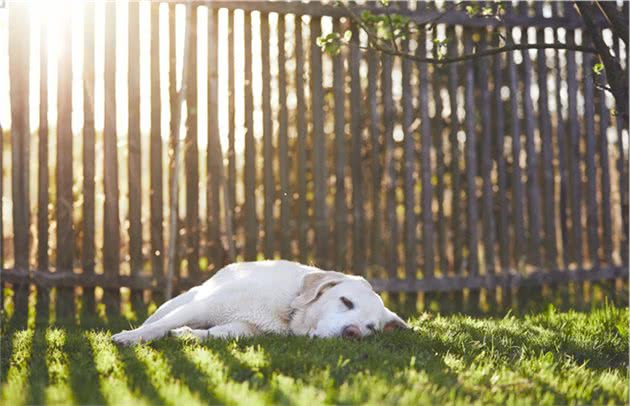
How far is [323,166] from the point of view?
6.98 metres

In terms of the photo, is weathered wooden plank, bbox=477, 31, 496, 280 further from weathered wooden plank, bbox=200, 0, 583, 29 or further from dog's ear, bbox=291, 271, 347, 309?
dog's ear, bbox=291, 271, 347, 309

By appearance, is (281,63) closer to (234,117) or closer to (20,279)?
(234,117)

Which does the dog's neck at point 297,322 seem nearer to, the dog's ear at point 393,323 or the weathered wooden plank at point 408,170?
the dog's ear at point 393,323

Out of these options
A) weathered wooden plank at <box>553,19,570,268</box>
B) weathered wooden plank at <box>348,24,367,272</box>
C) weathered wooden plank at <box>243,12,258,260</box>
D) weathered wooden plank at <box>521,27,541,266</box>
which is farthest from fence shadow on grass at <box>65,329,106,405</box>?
weathered wooden plank at <box>553,19,570,268</box>

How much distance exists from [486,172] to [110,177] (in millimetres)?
3079

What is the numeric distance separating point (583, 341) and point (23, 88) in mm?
4147

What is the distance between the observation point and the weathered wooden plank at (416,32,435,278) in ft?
23.9

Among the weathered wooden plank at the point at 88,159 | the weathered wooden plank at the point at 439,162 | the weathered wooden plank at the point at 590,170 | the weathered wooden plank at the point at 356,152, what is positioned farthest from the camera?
the weathered wooden plank at the point at 590,170

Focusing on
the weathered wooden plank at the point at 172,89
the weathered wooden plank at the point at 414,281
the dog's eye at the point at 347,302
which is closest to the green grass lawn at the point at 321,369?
the dog's eye at the point at 347,302

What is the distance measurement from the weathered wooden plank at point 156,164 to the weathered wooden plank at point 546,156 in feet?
10.8

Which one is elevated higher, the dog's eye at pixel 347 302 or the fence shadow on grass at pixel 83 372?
the dog's eye at pixel 347 302

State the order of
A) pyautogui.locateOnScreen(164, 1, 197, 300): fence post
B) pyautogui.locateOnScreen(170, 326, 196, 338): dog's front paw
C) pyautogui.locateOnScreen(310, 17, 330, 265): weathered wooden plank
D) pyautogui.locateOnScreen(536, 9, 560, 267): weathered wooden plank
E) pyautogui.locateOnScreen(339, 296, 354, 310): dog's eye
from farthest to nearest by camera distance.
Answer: pyautogui.locateOnScreen(536, 9, 560, 267): weathered wooden plank
pyautogui.locateOnScreen(310, 17, 330, 265): weathered wooden plank
pyautogui.locateOnScreen(164, 1, 197, 300): fence post
pyautogui.locateOnScreen(339, 296, 354, 310): dog's eye
pyautogui.locateOnScreen(170, 326, 196, 338): dog's front paw

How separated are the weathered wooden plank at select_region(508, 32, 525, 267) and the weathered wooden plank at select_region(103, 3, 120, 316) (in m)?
3.32

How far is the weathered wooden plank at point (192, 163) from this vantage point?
668 cm
